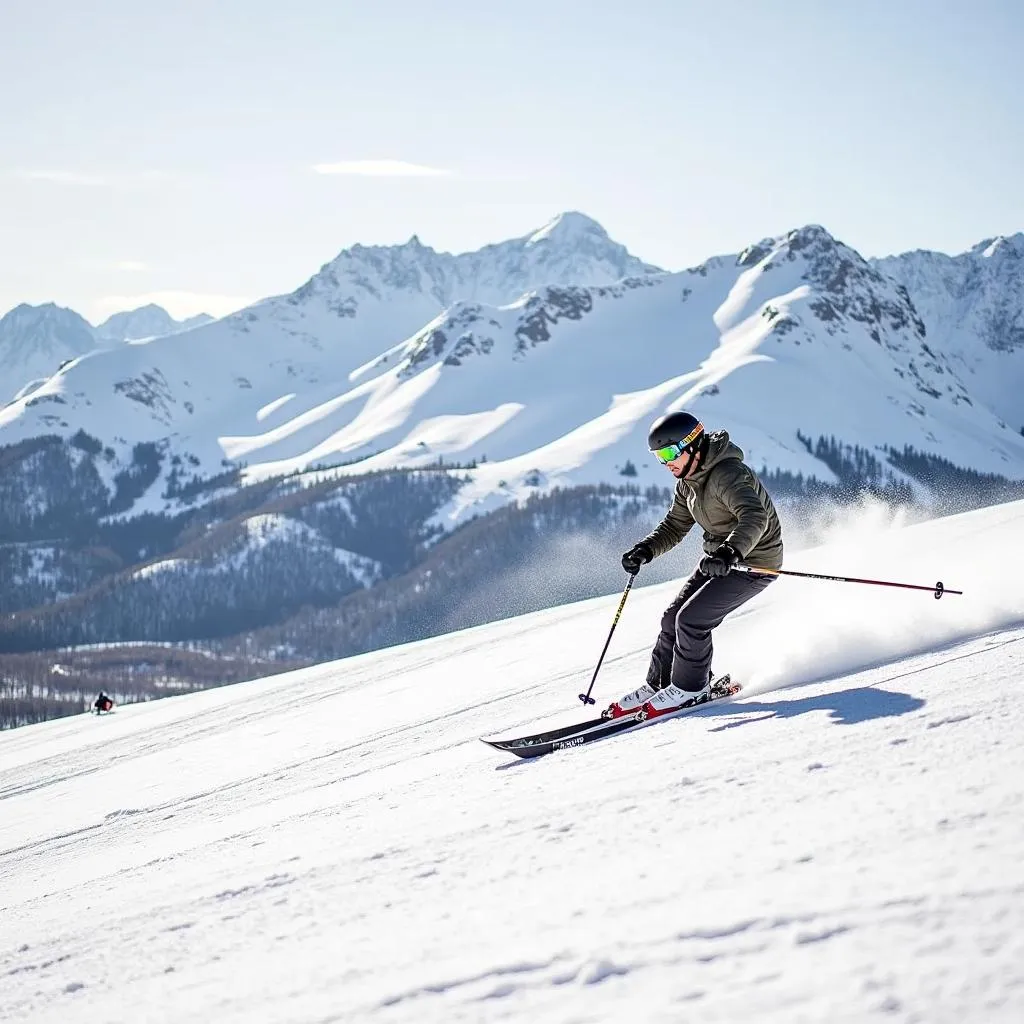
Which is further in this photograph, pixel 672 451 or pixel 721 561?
pixel 672 451

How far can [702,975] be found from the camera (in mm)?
3133

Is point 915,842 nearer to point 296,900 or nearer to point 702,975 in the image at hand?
point 702,975

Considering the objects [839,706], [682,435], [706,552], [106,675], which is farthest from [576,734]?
[106,675]

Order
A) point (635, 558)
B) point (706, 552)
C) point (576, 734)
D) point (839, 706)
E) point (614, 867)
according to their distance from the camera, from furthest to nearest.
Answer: point (635, 558), point (706, 552), point (576, 734), point (839, 706), point (614, 867)

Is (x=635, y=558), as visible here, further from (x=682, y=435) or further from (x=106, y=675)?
(x=106, y=675)

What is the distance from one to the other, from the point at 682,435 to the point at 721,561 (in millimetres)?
1062

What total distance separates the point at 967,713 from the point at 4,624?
219881mm

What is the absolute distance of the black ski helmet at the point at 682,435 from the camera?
25.0 feet

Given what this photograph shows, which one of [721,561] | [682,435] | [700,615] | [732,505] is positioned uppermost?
[682,435]

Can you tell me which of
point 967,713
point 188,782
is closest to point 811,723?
point 967,713

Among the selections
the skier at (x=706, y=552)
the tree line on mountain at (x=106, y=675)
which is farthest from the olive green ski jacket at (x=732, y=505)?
the tree line on mountain at (x=106, y=675)

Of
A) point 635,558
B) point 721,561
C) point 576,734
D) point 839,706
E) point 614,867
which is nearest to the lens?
point 614,867

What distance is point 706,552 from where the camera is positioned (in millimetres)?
8102

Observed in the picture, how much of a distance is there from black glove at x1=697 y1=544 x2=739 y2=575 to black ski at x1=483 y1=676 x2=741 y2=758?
1168 mm
